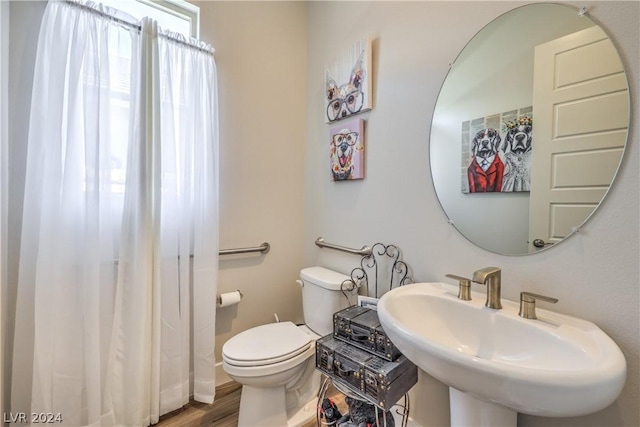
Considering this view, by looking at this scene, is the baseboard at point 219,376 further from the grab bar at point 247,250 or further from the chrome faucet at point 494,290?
the chrome faucet at point 494,290

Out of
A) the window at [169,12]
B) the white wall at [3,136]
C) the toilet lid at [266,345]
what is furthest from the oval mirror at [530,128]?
the white wall at [3,136]

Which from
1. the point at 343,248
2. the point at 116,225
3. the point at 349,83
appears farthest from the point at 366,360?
the point at 349,83

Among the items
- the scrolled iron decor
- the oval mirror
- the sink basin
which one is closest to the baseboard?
the scrolled iron decor

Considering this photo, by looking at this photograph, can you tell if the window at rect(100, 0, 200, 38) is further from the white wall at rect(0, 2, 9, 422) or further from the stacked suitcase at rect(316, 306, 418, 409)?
the stacked suitcase at rect(316, 306, 418, 409)

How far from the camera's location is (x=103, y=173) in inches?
48.2

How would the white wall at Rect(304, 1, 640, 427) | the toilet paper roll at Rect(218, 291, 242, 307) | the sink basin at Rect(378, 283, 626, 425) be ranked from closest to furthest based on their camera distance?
the sink basin at Rect(378, 283, 626, 425) → the white wall at Rect(304, 1, 640, 427) → the toilet paper roll at Rect(218, 291, 242, 307)

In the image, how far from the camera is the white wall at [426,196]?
75 centimetres

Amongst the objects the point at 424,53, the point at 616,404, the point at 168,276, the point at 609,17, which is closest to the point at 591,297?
the point at 616,404

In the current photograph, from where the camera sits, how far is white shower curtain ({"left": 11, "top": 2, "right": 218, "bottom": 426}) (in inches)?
44.2

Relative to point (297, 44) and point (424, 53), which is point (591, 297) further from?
point (297, 44)

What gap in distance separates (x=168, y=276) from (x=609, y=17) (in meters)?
2.01

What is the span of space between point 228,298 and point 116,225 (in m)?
0.72

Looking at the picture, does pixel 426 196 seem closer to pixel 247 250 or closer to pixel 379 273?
pixel 379 273

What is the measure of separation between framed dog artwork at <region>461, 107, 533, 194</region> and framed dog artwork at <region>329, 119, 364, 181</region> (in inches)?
22.6
